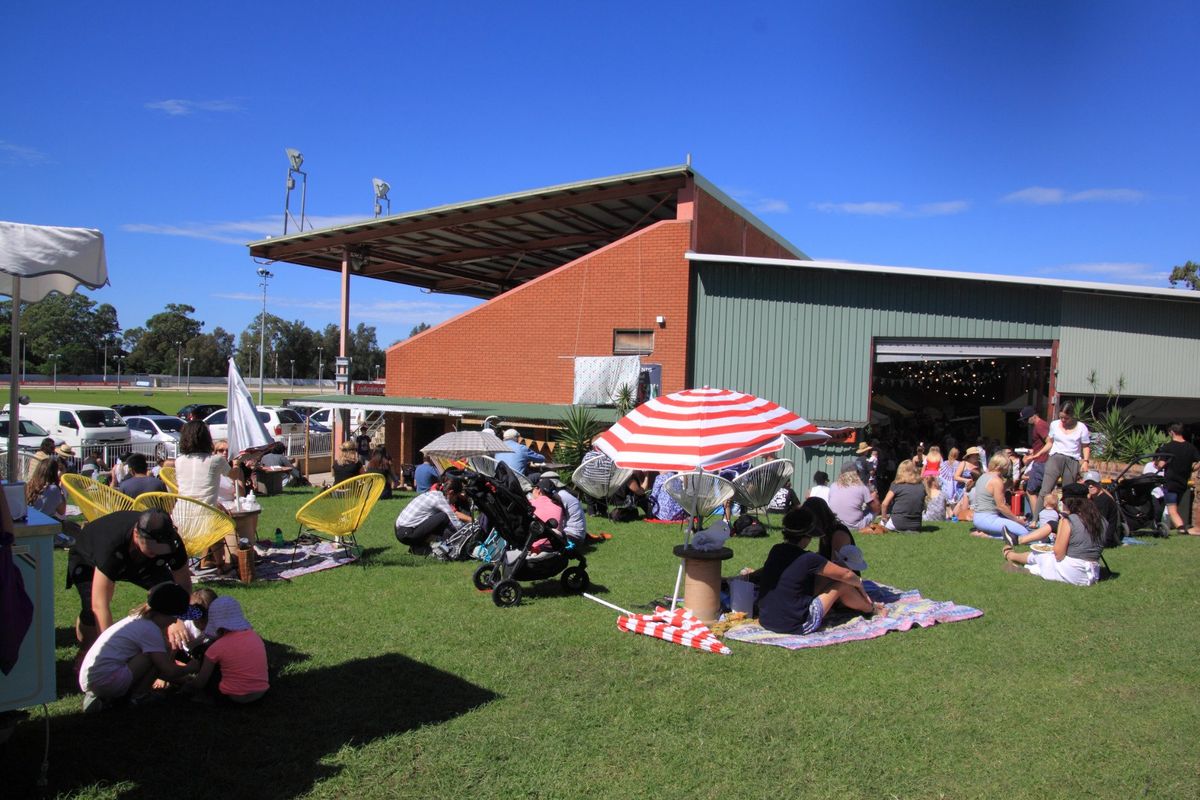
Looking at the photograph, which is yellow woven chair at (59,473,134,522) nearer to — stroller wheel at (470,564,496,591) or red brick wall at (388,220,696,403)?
stroller wheel at (470,564,496,591)

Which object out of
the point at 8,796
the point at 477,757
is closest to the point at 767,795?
the point at 477,757

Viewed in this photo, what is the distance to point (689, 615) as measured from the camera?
6871 mm

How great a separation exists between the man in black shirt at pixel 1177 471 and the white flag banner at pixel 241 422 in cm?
1259

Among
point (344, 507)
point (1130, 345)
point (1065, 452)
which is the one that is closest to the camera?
point (344, 507)

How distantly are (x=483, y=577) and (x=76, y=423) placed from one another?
21629mm

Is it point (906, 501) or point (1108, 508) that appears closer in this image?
point (1108, 508)

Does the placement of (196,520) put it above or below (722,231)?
below

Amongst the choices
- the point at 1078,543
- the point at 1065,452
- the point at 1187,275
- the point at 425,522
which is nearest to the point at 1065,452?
the point at 1065,452

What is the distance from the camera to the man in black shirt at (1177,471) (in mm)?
11508

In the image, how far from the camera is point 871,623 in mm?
6871

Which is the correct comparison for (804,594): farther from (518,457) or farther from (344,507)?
(518,457)

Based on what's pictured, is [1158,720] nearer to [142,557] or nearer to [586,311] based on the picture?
[142,557]

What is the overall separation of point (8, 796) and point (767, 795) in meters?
3.66

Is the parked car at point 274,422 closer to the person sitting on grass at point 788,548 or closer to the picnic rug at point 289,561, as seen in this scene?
the picnic rug at point 289,561
